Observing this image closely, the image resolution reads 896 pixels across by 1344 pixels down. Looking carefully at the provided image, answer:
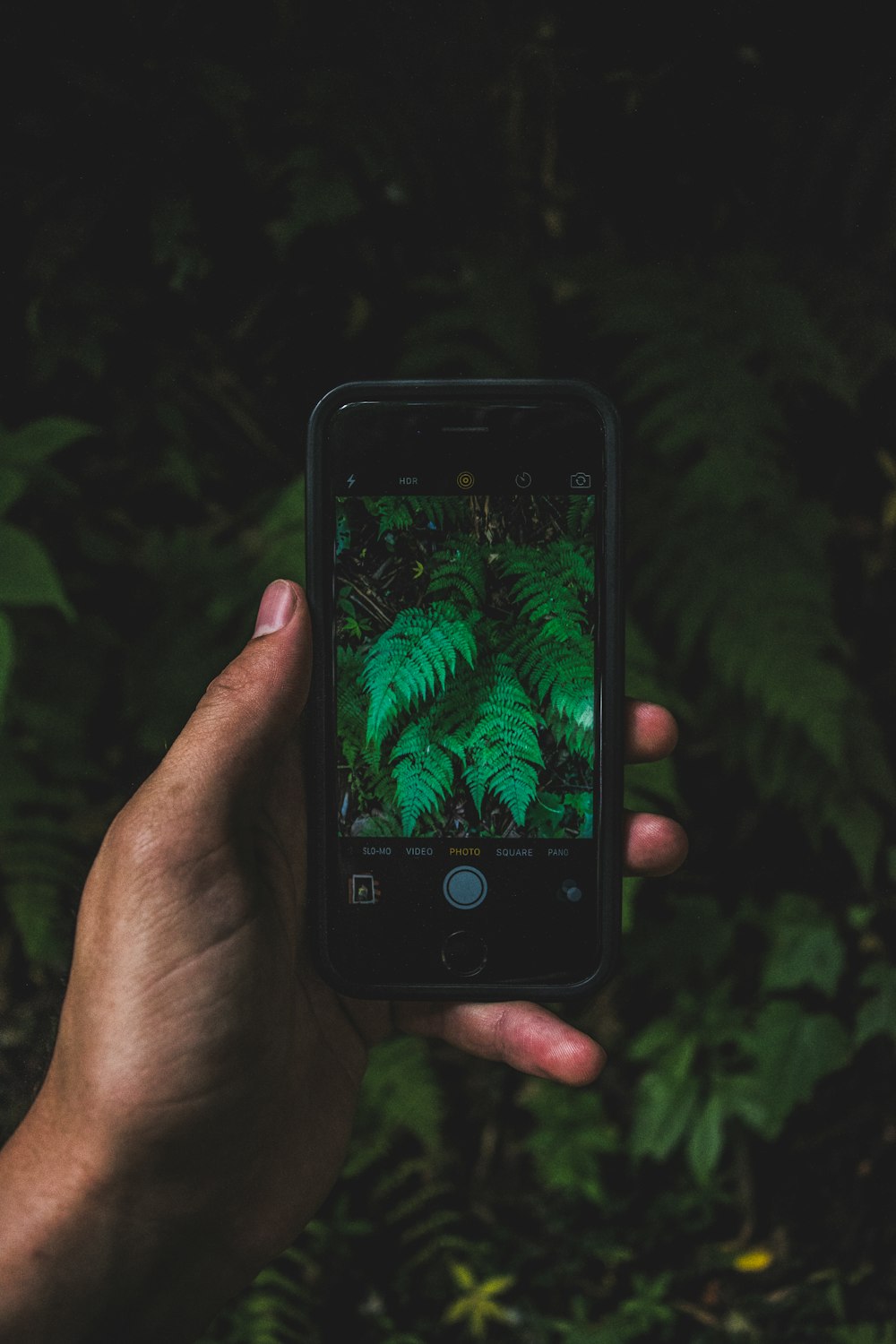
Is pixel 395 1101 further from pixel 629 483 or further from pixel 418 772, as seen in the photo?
pixel 629 483

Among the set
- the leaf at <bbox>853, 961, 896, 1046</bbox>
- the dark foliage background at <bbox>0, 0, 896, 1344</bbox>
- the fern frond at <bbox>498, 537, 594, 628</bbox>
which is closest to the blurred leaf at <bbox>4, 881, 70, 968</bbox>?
the dark foliage background at <bbox>0, 0, 896, 1344</bbox>

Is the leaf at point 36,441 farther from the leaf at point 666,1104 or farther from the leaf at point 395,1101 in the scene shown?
the leaf at point 666,1104

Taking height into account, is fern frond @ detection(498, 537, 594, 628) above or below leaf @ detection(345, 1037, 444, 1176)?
above

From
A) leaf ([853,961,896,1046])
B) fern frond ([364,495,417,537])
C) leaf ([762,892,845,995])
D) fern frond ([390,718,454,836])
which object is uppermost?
fern frond ([364,495,417,537])

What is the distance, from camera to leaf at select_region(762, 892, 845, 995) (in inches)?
64.3

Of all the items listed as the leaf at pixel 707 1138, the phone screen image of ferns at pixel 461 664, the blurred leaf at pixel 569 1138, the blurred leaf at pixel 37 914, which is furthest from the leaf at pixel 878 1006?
the blurred leaf at pixel 37 914

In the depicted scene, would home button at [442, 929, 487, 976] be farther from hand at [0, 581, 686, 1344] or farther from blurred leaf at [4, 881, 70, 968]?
blurred leaf at [4, 881, 70, 968]

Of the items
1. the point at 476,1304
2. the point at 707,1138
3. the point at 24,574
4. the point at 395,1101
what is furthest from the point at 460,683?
the point at 476,1304

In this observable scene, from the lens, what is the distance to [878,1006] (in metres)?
1.61

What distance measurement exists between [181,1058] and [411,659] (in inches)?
17.8

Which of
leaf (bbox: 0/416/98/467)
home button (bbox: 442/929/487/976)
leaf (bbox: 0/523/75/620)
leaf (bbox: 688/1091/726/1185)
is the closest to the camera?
home button (bbox: 442/929/487/976)

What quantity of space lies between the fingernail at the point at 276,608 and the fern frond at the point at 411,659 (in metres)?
0.11

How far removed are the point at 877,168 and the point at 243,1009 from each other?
1512mm

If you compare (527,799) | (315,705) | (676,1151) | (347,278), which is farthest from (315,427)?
(676,1151)
